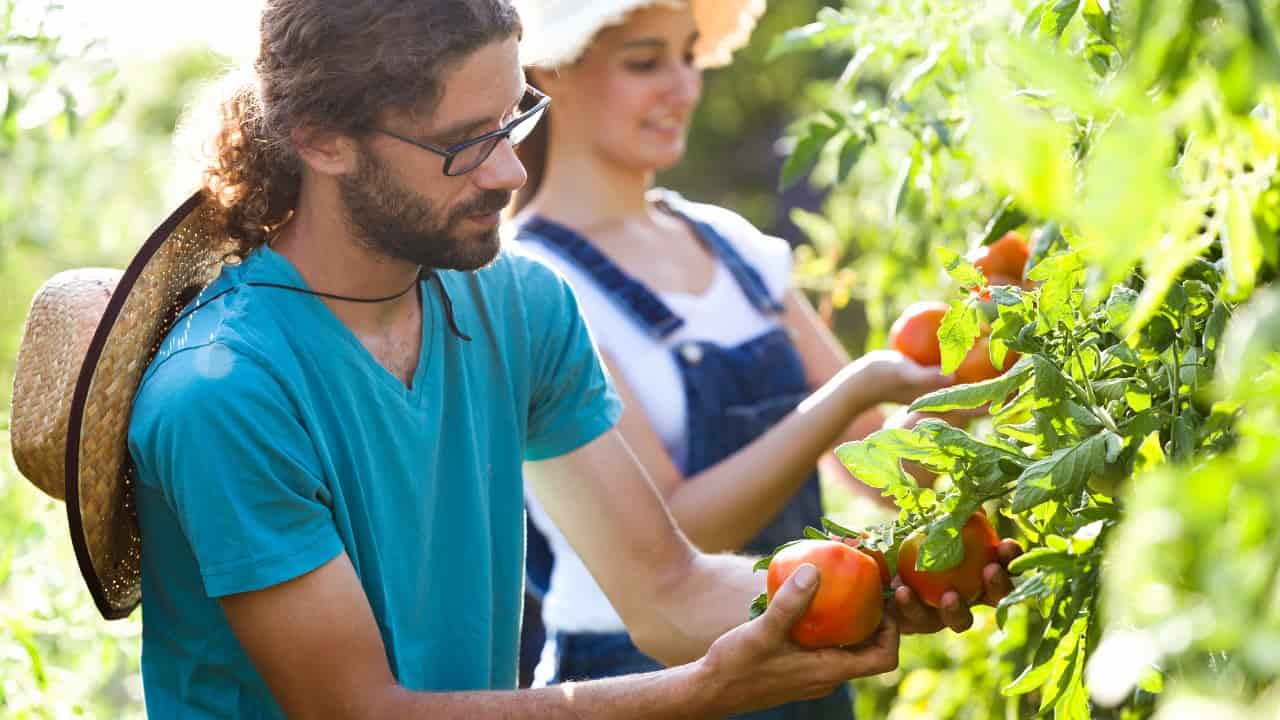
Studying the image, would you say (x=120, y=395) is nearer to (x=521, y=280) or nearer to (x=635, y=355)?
(x=521, y=280)

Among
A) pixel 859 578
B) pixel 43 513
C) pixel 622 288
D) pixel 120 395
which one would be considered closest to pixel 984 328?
pixel 859 578

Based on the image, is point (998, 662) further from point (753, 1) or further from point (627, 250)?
point (753, 1)

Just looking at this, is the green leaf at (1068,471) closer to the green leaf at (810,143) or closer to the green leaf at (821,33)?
the green leaf at (810,143)

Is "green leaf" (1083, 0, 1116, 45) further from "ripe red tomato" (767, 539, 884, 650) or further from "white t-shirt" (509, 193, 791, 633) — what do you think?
"white t-shirt" (509, 193, 791, 633)

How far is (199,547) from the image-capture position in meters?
1.65

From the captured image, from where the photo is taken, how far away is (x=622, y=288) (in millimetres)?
2670

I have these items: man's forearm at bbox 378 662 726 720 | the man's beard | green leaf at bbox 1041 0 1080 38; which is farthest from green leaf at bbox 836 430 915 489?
the man's beard

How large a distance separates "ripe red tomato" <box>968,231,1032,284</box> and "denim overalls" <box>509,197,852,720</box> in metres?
0.67

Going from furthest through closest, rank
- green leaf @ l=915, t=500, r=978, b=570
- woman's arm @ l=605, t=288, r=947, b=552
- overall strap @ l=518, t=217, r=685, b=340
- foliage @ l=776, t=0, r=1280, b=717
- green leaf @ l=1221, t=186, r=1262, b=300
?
overall strap @ l=518, t=217, r=685, b=340 → woman's arm @ l=605, t=288, r=947, b=552 → green leaf @ l=915, t=500, r=978, b=570 → green leaf @ l=1221, t=186, r=1262, b=300 → foliage @ l=776, t=0, r=1280, b=717

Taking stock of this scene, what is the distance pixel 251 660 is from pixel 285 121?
26.9 inches

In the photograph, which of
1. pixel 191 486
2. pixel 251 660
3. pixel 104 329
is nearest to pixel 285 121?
pixel 104 329

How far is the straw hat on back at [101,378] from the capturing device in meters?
1.72

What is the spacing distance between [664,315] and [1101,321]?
50.2 inches

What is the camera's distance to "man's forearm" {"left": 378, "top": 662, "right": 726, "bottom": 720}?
169cm
